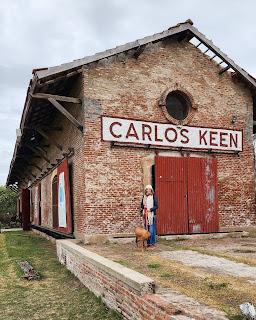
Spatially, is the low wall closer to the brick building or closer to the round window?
the brick building

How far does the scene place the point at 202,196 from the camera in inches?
491

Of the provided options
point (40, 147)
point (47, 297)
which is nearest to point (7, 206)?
point (40, 147)

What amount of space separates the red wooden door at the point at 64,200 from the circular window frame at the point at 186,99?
12.0 feet

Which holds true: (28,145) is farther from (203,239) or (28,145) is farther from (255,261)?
(255,261)

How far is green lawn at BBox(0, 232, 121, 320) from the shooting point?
19.0ft

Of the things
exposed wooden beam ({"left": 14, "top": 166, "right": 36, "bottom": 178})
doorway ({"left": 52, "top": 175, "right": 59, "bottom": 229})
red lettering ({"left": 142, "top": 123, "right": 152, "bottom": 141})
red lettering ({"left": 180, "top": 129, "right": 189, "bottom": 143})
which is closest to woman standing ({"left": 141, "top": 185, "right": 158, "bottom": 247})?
red lettering ({"left": 142, "top": 123, "right": 152, "bottom": 141})

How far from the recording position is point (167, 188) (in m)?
11.9

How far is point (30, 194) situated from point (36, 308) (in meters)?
19.3

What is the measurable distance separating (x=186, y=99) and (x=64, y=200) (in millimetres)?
5341

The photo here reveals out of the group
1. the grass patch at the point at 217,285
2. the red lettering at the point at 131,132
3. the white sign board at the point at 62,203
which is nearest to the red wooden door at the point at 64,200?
the white sign board at the point at 62,203

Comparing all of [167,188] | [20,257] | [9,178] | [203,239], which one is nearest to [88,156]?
[167,188]

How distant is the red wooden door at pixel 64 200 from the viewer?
40.4ft

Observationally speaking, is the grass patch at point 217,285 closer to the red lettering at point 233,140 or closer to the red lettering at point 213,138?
the red lettering at point 213,138

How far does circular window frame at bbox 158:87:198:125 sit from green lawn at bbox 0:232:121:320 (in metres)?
5.73
